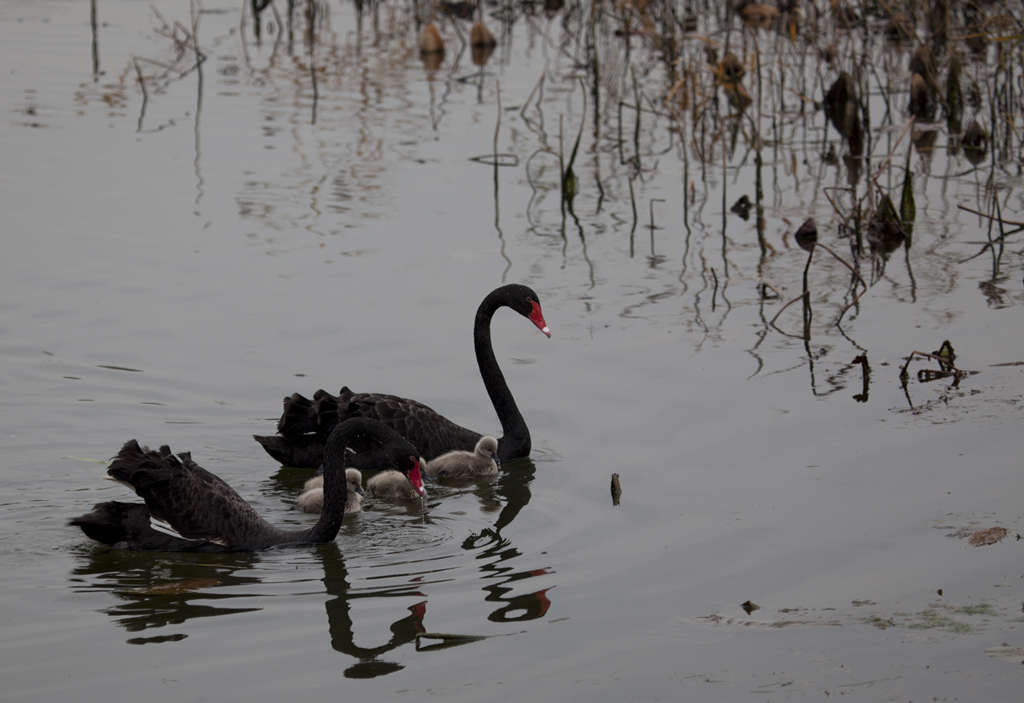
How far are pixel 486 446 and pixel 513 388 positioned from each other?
3.32 ft

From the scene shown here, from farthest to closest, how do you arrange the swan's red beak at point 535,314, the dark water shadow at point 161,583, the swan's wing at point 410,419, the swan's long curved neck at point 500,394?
the swan's red beak at point 535,314, the swan's long curved neck at point 500,394, the swan's wing at point 410,419, the dark water shadow at point 161,583

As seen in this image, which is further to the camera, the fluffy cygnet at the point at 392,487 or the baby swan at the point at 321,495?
the fluffy cygnet at the point at 392,487

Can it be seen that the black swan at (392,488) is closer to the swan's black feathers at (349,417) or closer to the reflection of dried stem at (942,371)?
Answer: the swan's black feathers at (349,417)

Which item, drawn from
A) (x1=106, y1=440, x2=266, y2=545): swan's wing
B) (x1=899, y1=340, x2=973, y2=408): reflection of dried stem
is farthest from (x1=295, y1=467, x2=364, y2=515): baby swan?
(x1=899, y1=340, x2=973, y2=408): reflection of dried stem

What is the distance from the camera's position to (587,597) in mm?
5324

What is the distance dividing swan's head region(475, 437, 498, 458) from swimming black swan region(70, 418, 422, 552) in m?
1.13

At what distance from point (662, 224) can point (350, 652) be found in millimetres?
6209

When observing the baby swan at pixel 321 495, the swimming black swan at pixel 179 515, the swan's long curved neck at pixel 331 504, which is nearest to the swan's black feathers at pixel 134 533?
the swimming black swan at pixel 179 515

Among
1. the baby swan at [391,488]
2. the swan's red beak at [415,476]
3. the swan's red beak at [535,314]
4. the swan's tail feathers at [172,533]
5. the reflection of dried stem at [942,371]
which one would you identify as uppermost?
the swan's red beak at [535,314]

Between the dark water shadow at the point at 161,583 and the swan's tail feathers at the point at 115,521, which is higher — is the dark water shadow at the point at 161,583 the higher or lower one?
the lower one

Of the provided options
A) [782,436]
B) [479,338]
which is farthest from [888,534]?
[479,338]

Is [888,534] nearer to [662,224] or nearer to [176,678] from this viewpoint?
[176,678]

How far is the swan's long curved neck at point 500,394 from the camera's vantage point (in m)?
7.07

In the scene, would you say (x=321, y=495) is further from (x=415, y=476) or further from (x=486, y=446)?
(x=486, y=446)
